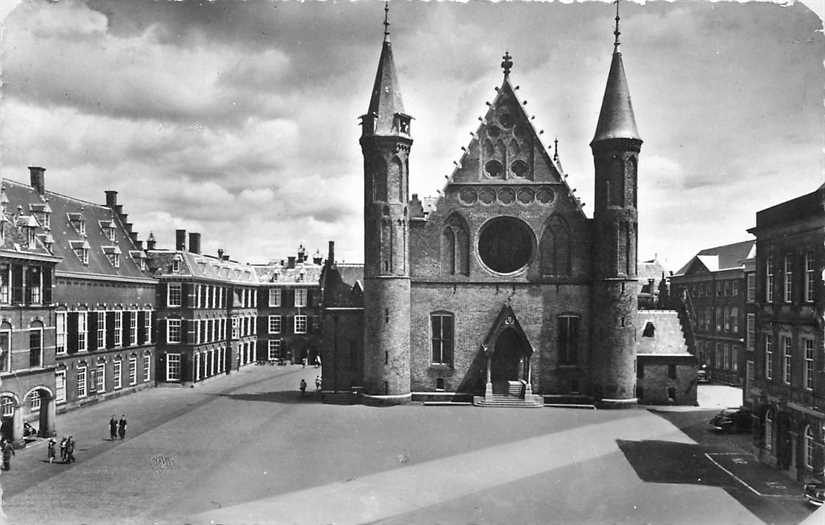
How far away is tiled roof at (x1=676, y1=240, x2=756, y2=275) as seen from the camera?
49500 millimetres

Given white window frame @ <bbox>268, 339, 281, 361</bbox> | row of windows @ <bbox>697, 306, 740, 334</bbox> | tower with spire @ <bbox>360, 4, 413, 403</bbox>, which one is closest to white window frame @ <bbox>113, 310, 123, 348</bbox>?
tower with spire @ <bbox>360, 4, 413, 403</bbox>

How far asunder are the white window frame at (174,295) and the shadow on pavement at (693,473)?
112 feet

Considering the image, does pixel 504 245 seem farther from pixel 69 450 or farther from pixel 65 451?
pixel 65 451

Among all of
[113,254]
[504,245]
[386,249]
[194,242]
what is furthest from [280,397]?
[194,242]

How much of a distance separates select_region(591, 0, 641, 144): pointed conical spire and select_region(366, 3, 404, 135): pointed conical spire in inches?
506

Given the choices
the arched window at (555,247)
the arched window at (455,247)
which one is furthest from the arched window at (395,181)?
the arched window at (555,247)

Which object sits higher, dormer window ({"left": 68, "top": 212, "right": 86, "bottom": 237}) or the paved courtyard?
dormer window ({"left": 68, "top": 212, "right": 86, "bottom": 237})

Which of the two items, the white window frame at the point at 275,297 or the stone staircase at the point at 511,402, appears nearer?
the stone staircase at the point at 511,402

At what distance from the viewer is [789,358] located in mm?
22141

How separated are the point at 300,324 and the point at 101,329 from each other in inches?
1013

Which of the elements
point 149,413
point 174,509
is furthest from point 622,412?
point 149,413

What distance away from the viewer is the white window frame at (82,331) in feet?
115

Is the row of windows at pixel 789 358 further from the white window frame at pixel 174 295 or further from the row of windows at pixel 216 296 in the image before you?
the white window frame at pixel 174 295

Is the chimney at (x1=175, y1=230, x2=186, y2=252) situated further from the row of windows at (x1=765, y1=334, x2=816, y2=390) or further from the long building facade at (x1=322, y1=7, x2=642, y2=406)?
the row of windows at (x1=765, y1=334, x2=816, y2=390)
